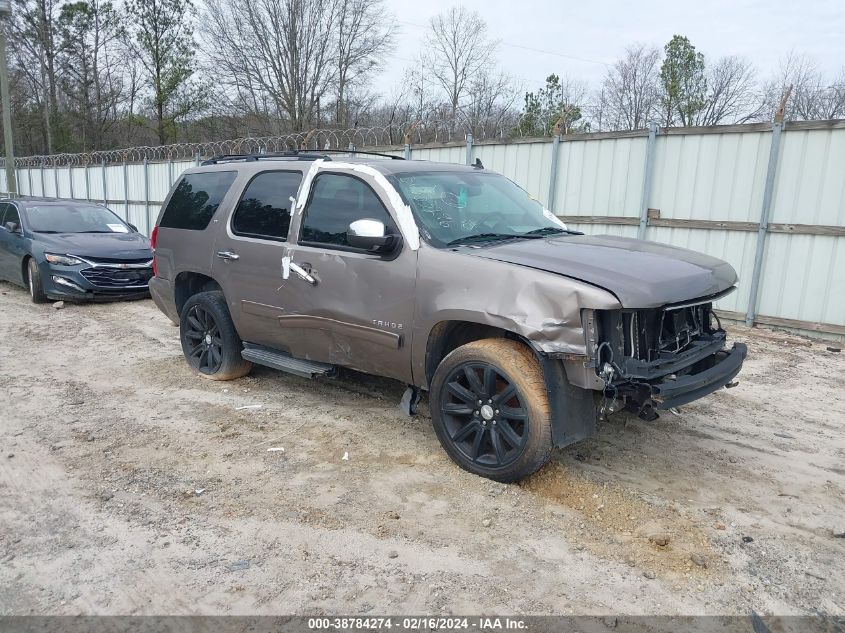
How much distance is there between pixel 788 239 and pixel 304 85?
2766 cm

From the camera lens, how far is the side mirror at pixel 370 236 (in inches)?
157

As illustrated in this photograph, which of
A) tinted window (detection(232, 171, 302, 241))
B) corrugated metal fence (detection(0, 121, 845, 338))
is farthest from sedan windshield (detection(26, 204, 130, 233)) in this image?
corrugated metal fence (detection(0, 121, 845, 338))

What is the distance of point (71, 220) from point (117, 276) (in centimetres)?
175

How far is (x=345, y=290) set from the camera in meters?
4.36

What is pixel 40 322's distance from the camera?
846cm

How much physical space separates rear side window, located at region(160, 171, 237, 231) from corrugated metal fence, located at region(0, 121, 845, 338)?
5.75 meters

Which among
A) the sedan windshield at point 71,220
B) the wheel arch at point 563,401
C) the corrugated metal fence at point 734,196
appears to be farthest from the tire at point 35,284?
the wheel arch at point 563,401

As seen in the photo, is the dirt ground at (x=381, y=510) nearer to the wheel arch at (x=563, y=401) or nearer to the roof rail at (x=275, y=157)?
the wheel arch at (x=563, y=401)

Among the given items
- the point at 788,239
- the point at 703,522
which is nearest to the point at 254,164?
the point at 703,522

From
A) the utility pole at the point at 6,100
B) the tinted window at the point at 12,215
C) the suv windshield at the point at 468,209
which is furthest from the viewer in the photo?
the utility pole at the point at 6,100

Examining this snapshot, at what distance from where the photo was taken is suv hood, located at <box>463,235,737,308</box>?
10.9 feet

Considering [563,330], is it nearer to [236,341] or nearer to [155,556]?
[155,556]

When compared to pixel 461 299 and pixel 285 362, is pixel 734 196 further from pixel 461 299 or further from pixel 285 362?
pixel 285 362

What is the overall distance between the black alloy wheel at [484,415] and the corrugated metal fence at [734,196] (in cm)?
587
